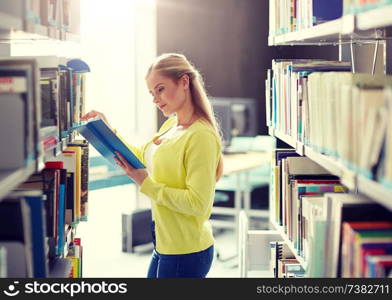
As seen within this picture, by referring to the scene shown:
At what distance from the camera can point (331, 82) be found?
1971 millimetres

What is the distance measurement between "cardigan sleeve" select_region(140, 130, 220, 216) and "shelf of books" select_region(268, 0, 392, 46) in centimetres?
53

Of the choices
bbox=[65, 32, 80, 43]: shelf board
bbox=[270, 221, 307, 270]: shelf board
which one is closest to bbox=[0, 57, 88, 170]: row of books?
bbox=[65, 32, 80, 43]: shelf board

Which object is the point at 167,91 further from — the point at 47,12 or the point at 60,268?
the point at 60,268

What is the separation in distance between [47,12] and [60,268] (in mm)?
916

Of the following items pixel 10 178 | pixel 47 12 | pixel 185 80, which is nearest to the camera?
pixel 10 178

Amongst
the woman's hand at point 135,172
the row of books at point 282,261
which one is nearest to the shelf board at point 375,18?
the woman's hand at point 135,172

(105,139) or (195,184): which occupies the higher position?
(105,139)

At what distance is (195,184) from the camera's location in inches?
98.9

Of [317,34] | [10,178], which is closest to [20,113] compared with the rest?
[10,178]

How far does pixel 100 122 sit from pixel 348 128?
3.33ft

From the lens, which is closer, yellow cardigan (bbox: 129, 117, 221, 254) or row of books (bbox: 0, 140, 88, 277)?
row of books (bbox: 0, 140, 88, 277)

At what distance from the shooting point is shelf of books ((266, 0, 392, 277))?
5.04 feet

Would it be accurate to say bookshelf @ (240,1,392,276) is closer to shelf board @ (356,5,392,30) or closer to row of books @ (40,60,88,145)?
shelf board @ (356,5,392,30)

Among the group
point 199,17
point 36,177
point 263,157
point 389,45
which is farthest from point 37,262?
point 199,17
